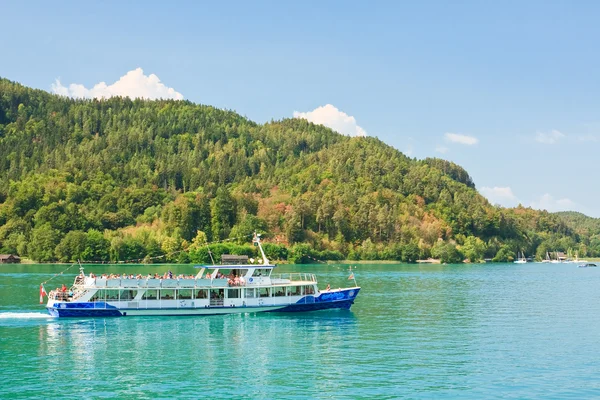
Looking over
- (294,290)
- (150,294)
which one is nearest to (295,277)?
(294,290)

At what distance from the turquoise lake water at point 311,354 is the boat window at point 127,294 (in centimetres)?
264

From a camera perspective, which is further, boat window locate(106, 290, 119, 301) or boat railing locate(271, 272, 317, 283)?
boat railing locate(271, 272, 317, 283)

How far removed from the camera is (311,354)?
5069 cm

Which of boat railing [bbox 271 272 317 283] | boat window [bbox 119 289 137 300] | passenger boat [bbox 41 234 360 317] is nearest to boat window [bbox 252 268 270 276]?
passenger boat [bbox 41 234 360 317]

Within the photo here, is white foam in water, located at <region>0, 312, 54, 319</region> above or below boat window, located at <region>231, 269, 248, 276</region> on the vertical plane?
below

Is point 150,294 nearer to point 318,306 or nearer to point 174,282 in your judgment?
point 174,282

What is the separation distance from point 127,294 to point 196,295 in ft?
24.6

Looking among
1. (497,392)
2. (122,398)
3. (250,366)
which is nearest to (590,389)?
(497,392)

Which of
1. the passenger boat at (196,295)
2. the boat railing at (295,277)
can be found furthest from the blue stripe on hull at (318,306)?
the boat railing at (295,277)

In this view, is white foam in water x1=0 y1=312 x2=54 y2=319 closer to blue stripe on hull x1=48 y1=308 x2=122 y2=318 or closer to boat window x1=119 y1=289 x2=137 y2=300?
blue stripe on hull x1=48 y1=308 x2=122 y2=318

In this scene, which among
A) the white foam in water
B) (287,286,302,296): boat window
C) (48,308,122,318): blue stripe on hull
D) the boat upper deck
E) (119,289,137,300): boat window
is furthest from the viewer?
(287,286,302,296): boat window

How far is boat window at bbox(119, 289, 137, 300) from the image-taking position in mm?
70875

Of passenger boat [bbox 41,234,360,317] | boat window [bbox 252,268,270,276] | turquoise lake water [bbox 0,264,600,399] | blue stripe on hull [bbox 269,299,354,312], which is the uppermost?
boat window [bbox 252,268,270,276]

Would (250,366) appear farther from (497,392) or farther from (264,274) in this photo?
(264,274)
